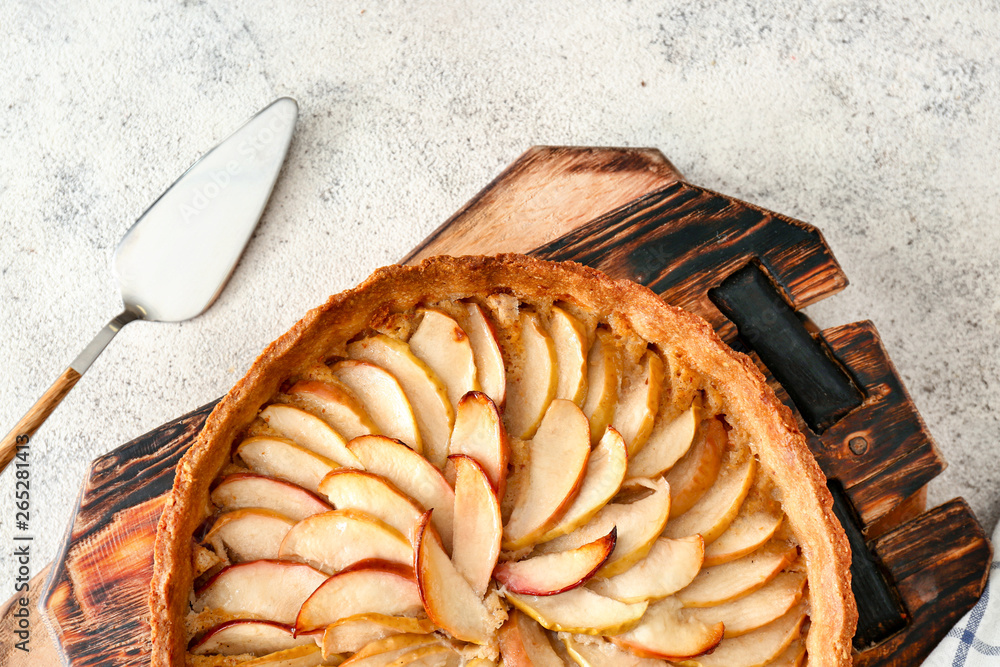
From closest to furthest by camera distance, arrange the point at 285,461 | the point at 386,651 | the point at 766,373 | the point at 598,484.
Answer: the point at 386,651, the point at 598,484, the point at 285,461, the point at 766,373

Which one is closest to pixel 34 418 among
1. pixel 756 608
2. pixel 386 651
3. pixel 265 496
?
pixel 265 496

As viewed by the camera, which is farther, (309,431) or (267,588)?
(309,431)

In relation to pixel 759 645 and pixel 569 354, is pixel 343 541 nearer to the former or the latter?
pixel 569 354

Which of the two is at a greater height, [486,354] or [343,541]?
[486,354]

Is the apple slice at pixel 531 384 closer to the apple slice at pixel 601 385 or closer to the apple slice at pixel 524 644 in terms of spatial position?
the apple slice at pixel 601 385

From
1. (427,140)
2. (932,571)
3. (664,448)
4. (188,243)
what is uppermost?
(188,243)

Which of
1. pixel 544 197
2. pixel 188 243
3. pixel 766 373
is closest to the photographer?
pixel 766 373

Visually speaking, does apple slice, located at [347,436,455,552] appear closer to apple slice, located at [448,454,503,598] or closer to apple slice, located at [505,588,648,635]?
apple slice, located at [448,454,503,598]

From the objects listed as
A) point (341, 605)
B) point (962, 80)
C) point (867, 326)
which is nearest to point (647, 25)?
point (962, 80)

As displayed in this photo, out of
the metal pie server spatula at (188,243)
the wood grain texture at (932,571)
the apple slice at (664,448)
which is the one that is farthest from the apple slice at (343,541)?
the wood grain texture at (932,571)
